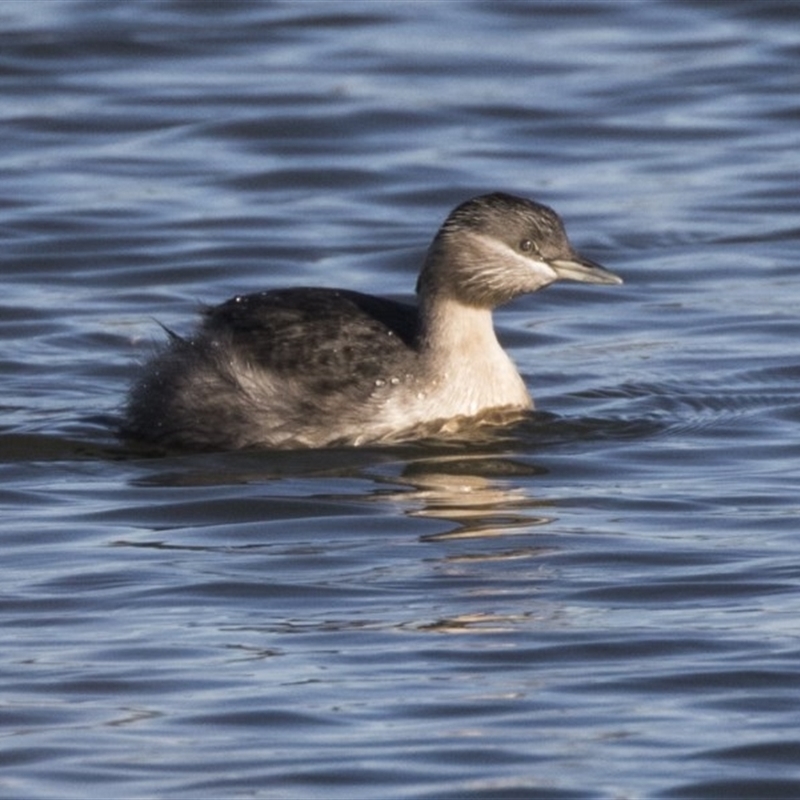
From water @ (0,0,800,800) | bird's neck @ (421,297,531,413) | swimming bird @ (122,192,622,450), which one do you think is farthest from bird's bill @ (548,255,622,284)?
water @ (0,0,800,800)

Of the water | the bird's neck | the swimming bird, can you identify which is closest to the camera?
the water

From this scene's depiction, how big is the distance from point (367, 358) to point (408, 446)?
1.31 feet

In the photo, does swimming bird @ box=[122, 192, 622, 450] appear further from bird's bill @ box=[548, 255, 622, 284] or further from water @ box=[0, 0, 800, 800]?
water @ box=[0, 0, 800, 800]

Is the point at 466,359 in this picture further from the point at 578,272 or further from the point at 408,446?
the point at 578,272

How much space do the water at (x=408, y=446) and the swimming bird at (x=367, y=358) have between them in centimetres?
16

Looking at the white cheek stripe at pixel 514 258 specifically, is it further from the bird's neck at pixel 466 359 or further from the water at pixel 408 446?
the water at pixel 408 446

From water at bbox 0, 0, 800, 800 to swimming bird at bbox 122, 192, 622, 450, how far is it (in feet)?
0.52

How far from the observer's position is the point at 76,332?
13.9 metres

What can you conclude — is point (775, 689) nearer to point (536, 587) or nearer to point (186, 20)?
point (536, 587)

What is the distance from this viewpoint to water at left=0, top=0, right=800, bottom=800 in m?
7.91

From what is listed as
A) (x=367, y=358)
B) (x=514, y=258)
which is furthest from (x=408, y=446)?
(x=514, y=258)

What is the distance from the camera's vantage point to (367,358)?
38.1ft

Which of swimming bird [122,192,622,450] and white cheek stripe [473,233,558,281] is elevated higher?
white cheek stripe [473,233,558,281]

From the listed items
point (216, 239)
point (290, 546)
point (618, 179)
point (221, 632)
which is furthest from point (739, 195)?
point (221, 632)
